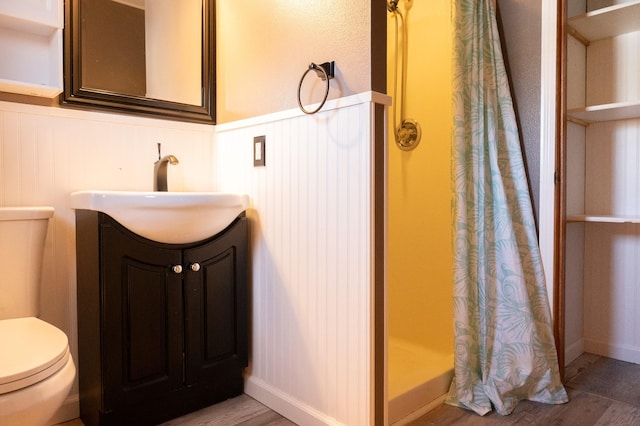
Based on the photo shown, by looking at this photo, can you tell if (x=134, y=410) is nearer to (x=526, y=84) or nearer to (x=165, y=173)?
(x=165, y=173)

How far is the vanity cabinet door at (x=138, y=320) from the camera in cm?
140

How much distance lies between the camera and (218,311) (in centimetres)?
165

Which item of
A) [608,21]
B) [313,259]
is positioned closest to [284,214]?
[313,259]

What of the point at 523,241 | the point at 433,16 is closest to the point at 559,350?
the point at 523,241

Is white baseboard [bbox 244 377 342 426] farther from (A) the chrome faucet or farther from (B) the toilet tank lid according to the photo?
(B) the toilet tank lid

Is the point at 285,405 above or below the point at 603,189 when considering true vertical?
below

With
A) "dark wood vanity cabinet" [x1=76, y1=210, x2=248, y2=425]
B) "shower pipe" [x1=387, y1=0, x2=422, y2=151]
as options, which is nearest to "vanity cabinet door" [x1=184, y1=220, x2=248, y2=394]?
"dark wood vanity cabinet" [x1=76, y1=210, x2=248, y2=425]

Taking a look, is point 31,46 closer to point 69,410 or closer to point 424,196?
point 69,410

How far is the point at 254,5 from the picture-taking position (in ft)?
5.83

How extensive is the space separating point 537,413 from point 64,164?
2.01m

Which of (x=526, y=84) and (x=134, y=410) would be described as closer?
(x=134, y=410)

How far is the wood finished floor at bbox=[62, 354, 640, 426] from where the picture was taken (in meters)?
1.53

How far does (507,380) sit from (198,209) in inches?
52.1

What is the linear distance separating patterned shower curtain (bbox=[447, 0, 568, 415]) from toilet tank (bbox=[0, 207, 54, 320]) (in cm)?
149
